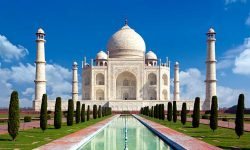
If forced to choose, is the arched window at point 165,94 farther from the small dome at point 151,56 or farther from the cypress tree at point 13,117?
the cypress tree at point 13,117

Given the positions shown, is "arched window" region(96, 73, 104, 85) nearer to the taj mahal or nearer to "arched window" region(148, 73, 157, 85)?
the taj mahal

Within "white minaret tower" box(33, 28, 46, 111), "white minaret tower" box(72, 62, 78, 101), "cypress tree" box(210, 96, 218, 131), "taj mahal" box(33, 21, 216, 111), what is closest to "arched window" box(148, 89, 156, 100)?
"taj mahal" box(33, 21, 216, 111)

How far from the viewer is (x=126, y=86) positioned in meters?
41.7

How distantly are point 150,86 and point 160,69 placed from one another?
2.03m

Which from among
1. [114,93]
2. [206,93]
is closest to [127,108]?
[114,93]

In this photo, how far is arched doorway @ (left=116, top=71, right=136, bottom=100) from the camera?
4116 centimetres

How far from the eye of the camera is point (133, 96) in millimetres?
41031

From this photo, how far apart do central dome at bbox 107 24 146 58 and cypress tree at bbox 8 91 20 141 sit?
108 ft

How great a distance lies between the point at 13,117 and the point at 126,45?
1313 inches

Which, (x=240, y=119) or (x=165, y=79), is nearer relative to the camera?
(x=240, y=119)

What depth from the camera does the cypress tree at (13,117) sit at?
9.88m

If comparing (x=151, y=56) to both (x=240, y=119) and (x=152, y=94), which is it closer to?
(x=152, y=94)

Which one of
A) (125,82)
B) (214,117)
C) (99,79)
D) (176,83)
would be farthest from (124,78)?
(214,117)

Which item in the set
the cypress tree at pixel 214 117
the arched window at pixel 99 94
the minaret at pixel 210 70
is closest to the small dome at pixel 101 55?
the arched window at pixel 99 94
